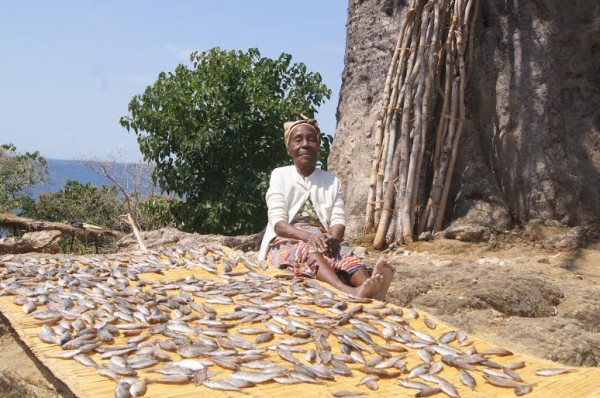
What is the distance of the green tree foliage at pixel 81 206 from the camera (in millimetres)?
12016

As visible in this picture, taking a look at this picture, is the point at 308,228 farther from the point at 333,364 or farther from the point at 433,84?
the point at 433,84

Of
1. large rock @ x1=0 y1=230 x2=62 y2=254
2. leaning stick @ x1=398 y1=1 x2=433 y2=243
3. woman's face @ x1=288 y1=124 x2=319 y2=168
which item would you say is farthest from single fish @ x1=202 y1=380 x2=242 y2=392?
large rock @ x1=0 y1=230 x2=62 y2=254

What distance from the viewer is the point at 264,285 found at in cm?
420

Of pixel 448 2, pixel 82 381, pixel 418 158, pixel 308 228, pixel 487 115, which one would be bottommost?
pixel 82 381

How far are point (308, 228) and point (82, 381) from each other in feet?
8.18

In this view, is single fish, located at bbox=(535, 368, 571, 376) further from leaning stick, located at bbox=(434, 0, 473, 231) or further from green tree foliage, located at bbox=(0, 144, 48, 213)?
green tree foliage, located at bbox=(0, 144, 48, 213)

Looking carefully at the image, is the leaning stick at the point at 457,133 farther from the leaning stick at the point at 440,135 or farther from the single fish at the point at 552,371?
the single fish at the point at 552,371

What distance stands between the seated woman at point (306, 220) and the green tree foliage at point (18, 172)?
949cm

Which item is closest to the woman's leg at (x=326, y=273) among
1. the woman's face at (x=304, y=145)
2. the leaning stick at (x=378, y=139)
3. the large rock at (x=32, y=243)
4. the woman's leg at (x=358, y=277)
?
the woman's leg at (x=358, y=277)

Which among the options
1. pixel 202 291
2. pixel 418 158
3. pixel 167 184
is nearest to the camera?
pixel 202 291

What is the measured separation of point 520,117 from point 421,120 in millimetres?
1138

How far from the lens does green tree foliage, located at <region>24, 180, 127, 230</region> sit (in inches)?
473

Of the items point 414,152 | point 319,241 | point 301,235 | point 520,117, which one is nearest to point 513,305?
point 319,241

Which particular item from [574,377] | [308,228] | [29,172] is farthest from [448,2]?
[29,172]
